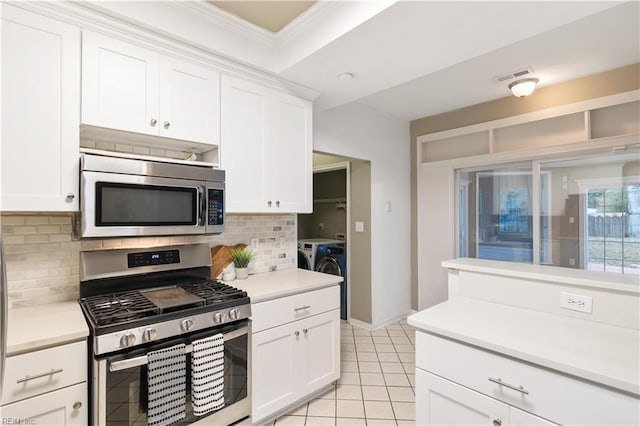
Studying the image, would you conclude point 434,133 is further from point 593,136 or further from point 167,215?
point 167,215

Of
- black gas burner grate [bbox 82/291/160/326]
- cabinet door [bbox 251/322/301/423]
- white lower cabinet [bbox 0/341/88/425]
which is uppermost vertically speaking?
black gas burner grate [bbox 82/291/160/326]

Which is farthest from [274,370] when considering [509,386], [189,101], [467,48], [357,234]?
[467,48]

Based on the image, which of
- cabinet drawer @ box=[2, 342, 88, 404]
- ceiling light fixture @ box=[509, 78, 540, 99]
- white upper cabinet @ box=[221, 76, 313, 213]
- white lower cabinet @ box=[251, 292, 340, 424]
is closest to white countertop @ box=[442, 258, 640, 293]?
white lower cabinet @ box=[251, 292, 340, 424]

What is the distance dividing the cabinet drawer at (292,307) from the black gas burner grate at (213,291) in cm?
14

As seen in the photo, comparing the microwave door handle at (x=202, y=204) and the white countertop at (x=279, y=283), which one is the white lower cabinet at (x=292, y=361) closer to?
the white countertop at (x=279, y=283)

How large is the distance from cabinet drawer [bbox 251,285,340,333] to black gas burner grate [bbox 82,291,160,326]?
1.93ft

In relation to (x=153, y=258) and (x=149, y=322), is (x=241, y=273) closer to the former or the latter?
(x=153, y=258)

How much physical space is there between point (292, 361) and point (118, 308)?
3.66ft

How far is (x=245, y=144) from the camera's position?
2.26 meters

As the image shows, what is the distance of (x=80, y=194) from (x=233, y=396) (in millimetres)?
1386

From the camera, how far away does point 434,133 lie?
161 inches

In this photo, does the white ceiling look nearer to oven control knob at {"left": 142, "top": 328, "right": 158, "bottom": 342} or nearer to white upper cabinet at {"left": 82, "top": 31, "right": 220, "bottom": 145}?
white upper cabinet at {"left": 82, "top": 31, "right": 220, "bottom": 145}

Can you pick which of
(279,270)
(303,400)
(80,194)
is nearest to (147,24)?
(80,194)

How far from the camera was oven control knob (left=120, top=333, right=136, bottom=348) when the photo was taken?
1.43m
